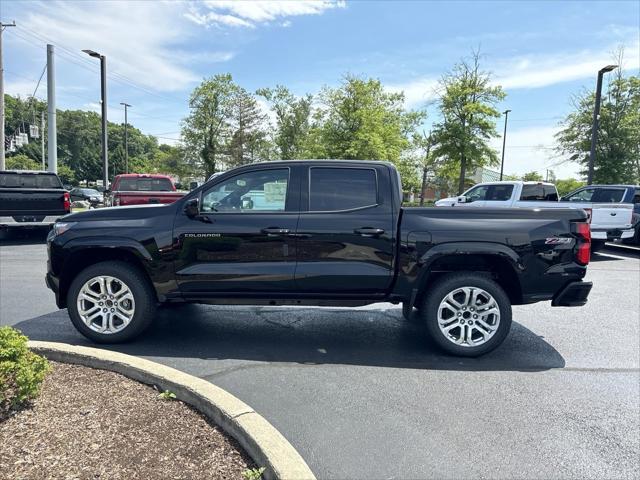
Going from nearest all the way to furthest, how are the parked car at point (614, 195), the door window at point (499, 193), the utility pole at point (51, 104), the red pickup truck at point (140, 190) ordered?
the parked car at point (614, 195) < the red pickup truck at point (140, 190) < the door window at point (499, 193) < the utility pole at point (51, 104)

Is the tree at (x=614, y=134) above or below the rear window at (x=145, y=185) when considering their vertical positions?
above

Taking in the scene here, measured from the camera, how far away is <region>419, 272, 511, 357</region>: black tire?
4.51 meters

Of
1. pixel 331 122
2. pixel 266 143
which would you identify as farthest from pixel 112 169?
pixel 331 122

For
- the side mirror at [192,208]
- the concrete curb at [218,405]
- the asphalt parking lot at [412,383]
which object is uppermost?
the side mirror at [192,208]

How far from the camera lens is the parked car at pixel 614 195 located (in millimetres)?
12789

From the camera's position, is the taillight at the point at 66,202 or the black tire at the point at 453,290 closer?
the black tire at the point at 453,290

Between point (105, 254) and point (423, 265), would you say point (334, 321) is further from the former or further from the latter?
point (105, 254)

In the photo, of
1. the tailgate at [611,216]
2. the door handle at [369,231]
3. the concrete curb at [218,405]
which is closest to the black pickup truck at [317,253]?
the door handle at [369,231]

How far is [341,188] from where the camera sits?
4.70m

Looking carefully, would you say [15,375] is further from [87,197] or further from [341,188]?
[87,197]

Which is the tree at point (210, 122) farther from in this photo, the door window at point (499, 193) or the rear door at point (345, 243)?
the rear door at point (345, 243)

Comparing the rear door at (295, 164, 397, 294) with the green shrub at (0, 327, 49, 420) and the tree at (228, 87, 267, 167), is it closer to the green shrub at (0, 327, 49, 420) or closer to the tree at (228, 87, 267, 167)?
the green shrub at (0, 327, 49, 420)

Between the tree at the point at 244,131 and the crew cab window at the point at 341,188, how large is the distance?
39254 millimetres

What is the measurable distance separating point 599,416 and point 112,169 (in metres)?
101
